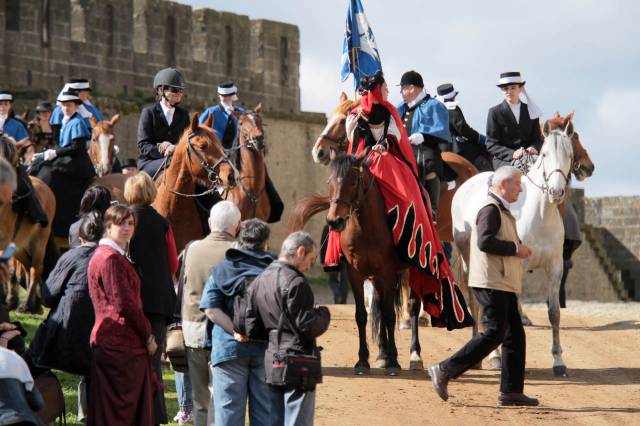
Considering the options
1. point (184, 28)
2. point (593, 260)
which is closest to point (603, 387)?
point (184, 28)

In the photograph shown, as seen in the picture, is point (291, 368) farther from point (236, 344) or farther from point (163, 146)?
point (163, 146)

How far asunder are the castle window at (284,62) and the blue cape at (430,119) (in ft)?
59.2

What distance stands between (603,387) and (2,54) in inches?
661

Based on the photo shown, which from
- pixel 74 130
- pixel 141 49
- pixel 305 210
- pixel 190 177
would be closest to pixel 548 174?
pixel 305 210

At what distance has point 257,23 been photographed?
109 ft

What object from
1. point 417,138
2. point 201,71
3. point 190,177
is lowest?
point 190,177

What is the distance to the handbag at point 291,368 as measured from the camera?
9.66m

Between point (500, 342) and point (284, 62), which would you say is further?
point (284, 62)

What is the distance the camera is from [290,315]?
9695 mm

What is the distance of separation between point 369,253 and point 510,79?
390cm

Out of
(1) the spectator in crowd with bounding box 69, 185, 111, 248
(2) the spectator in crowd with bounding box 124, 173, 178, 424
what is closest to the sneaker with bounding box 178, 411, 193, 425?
(2) the spectator in crowd with bounding box 124, 173, 178, 424

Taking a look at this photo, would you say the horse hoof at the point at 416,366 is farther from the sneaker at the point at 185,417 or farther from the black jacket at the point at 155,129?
the black jacket at the point at 155,129

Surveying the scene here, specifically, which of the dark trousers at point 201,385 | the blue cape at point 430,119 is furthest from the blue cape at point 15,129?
the dark trousers at point 201,385

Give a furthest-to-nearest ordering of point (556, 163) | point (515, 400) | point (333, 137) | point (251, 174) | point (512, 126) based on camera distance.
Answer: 1. point (512, 126)
2. point (251, 174)
3. point (333, 137)
4. point (556, 163)
5. point (515, 400)
